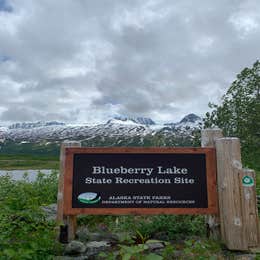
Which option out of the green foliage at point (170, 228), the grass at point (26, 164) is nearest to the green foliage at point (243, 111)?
the green foliage at point (170, 228)

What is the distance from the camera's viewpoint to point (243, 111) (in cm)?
2600

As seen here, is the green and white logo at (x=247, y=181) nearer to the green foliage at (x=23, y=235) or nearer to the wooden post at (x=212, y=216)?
the wooden post at (x=212, y=216)

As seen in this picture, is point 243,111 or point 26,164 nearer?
point 243,111

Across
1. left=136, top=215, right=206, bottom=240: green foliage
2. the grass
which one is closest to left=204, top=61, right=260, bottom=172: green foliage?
left=136, top=215, right=206, bottom=240: green foliage

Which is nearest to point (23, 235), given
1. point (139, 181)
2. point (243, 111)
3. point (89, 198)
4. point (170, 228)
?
point (89, 198)

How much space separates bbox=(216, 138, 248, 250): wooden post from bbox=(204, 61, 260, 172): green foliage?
20.0 metres

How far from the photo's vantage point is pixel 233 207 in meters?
5.18

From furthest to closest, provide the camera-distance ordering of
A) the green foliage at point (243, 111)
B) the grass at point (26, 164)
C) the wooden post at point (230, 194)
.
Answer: the grass at point (26, 164) < the green foliage at point (243, 111) < the wooden post at point (230, 194)

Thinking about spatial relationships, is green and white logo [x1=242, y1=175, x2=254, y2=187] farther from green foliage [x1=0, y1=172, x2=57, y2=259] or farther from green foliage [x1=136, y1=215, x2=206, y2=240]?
green foliage [x1=0, y1=172, x2=57, y2=259]

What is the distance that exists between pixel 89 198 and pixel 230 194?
2.54 m

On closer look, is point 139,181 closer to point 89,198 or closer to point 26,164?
point 89,198

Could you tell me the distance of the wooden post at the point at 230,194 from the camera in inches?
200

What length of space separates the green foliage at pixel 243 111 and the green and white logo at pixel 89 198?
2091 centimetres

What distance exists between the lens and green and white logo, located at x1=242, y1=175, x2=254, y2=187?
17.2 ft
